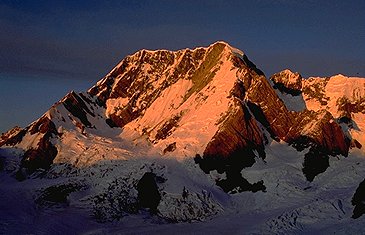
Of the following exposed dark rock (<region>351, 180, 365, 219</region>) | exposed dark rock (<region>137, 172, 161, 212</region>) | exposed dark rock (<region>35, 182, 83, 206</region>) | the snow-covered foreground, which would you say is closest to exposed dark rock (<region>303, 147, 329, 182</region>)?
the snow-covered foreground

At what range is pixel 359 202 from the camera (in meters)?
149

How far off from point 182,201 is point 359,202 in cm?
4912

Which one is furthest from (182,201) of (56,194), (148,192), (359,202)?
(359,202)

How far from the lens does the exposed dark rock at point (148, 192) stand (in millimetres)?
177375

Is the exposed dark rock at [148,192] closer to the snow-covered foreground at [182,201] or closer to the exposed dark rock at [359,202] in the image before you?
the snow-covered foreground at [182,201]

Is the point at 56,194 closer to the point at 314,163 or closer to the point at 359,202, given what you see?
the point at 314,163

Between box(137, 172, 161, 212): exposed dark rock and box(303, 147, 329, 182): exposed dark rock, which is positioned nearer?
box(137, 172, 161, 212): exposed dark rock

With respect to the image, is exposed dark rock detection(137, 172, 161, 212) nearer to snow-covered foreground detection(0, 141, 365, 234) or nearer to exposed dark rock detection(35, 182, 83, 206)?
snow-covered foreground detection(0, 141, 365, 234)

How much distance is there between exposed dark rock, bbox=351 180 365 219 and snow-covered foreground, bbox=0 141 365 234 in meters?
2.75

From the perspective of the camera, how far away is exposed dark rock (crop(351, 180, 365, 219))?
145m

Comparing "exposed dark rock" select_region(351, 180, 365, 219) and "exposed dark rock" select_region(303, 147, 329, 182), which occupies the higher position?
"exposed dark rock" select_region(303, 147, 329, 182)

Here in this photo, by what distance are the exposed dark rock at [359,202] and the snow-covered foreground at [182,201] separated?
275 cm

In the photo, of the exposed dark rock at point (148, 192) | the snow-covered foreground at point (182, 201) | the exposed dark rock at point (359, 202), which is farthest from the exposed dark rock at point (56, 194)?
the exposed dark rock at point (359, 202)

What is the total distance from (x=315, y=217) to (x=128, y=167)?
63.4m
